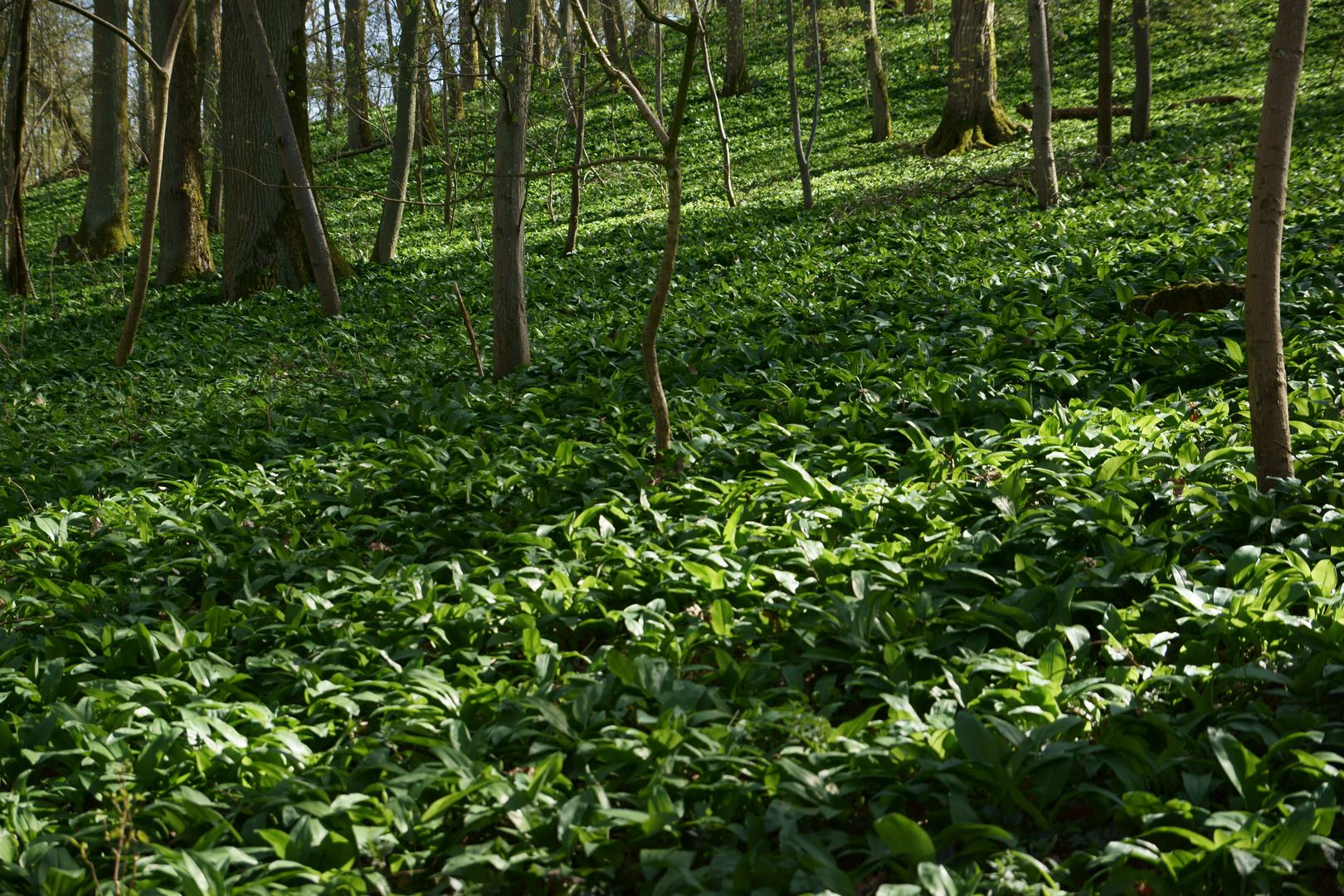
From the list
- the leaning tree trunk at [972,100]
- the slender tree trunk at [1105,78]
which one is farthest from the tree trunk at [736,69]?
the slender tree trunk at [1105,78]

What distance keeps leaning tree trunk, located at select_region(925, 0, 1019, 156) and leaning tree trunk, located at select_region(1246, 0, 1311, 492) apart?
12854mm

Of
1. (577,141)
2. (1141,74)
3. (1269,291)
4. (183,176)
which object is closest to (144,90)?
(183,176)

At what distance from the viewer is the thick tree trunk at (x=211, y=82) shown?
16344 mm

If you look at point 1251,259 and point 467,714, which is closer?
point 467,714

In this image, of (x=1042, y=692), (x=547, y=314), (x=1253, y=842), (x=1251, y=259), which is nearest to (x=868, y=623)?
(x=1042, y=692)

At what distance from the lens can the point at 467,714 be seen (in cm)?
276

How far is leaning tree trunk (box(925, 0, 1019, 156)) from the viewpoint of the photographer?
15.4m

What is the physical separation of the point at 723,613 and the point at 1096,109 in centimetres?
1633

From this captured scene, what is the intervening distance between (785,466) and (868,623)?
1221mm

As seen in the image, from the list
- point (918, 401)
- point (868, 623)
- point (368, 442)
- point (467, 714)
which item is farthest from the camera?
point (368, 442)

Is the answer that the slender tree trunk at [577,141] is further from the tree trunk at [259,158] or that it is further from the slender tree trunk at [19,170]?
the slender tree trunk at [19,170]

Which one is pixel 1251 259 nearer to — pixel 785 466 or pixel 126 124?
pixel 785 466

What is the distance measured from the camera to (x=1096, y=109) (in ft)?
52.1

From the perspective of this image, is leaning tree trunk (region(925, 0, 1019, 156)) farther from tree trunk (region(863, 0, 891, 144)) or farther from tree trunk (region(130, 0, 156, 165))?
tree trunk (region(130, 0, 156, 165))
